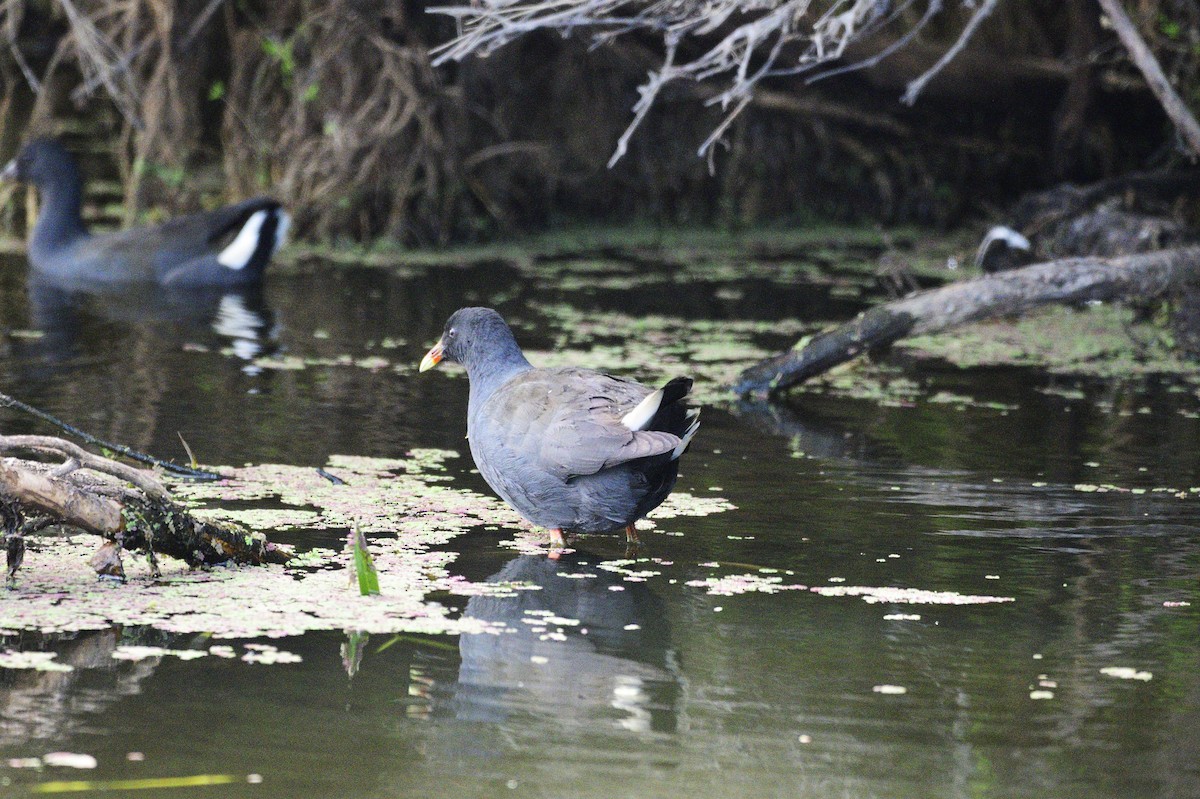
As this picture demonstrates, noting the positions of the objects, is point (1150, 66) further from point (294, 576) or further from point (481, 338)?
point (294, 576)

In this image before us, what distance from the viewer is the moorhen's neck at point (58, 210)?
1053cm

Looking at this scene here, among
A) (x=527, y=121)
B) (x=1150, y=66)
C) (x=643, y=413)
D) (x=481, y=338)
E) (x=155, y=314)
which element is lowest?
(x=155, y=314)

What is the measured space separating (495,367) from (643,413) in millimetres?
781

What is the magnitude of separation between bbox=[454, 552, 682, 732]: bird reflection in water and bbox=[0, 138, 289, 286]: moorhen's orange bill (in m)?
6.42

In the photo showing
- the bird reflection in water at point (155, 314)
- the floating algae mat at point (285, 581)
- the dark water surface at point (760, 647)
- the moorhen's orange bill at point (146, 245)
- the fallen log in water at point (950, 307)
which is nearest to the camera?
the dark water surface at point (760, 647)

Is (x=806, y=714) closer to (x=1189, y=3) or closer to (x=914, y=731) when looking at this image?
(x=914, y=731)

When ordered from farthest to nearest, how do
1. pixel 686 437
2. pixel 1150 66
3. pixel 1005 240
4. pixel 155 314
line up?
pixel 1005 240, pixel 155 314, pixel 1150 66, pixel 686 437

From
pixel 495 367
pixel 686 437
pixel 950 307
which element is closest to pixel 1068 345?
pixel 950 307

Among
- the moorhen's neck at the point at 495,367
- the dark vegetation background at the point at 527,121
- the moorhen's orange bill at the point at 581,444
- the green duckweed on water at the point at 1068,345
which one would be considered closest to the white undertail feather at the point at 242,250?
the dark vegetation background at the point at 527,121

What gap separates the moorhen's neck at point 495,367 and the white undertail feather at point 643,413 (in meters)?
0.62

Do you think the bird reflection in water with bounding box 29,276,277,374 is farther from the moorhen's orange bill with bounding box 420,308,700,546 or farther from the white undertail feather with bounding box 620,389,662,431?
the white undertail feather with bounding box 620,389,662,431

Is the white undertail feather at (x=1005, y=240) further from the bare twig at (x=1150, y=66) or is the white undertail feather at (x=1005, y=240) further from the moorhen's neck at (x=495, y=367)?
the moorhen's neck at (x=495, y=367)

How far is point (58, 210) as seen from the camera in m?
10.6

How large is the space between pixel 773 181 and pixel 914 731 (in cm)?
1120
